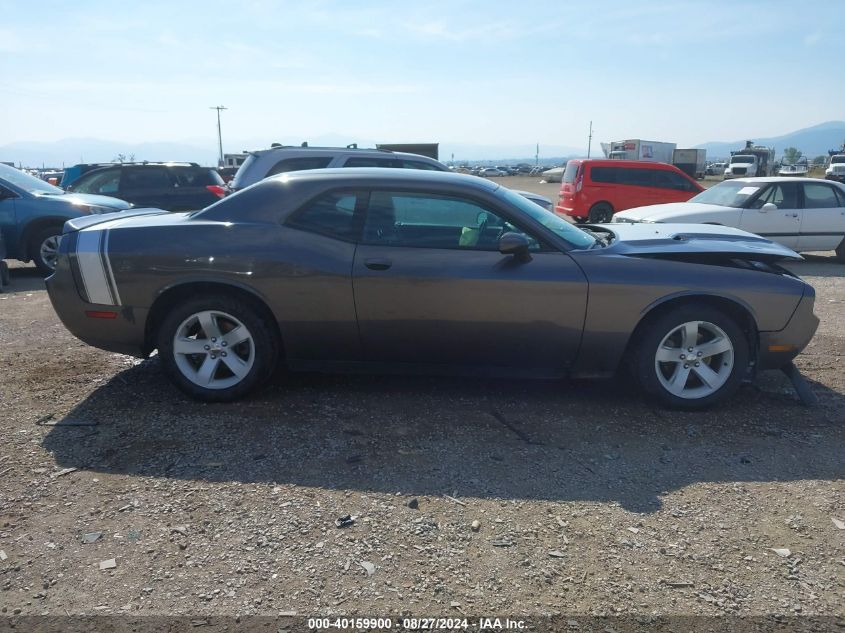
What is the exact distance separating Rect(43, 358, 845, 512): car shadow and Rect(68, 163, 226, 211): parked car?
8.42 m

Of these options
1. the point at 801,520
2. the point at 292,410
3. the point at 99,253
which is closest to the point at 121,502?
the point at 292,410

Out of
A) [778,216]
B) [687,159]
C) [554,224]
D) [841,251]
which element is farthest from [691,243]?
[687,159]

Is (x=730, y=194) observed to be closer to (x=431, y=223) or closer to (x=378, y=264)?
(x=431, y=223)

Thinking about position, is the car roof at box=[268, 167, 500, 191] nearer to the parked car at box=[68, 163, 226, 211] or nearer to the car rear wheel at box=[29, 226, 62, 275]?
the car rear wheel at box=[29, 226, 62, 275]

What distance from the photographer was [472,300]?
4.10m

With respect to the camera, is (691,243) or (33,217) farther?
(33,217)

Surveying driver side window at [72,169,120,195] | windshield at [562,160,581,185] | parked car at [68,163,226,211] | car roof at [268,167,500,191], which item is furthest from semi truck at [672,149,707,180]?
car roof at [268,167,500,191]

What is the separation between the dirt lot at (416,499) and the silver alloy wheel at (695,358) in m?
0.22

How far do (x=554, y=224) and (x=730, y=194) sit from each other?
7957 millimetres

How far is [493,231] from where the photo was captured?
13.9 ft

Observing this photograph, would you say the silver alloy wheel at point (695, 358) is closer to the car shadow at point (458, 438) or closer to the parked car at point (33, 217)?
the car shadow at point (458, 438)

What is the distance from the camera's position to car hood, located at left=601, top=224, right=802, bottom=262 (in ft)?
14.1

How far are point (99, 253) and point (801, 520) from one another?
4.27 meters

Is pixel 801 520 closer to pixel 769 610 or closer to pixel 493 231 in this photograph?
pixel 769 610
